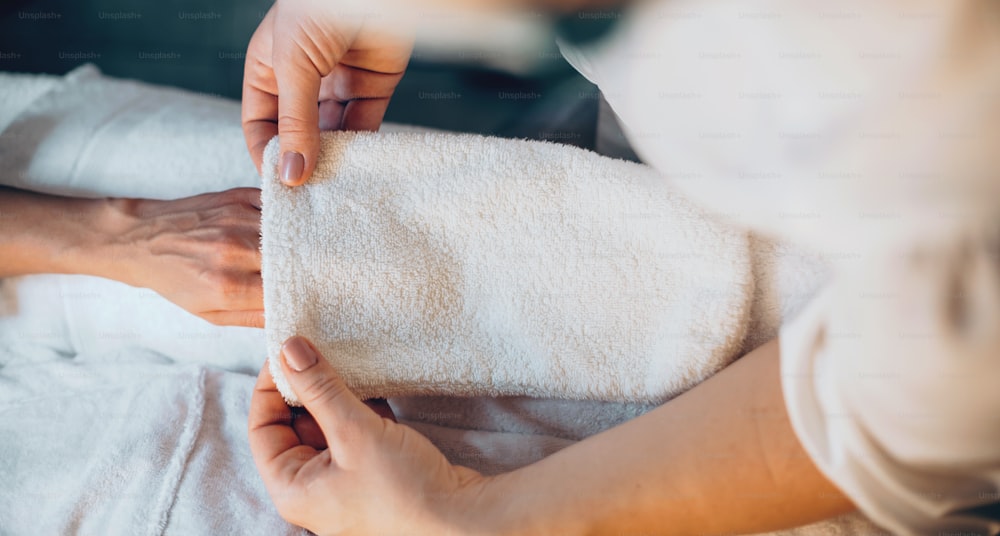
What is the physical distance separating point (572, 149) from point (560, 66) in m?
0.48

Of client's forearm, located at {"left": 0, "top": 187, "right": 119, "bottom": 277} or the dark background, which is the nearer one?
client's forearm, located at {"left": 0, "top": 187, "right": 119, "bottom": 277}

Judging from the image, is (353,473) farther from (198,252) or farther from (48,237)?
(48,237)

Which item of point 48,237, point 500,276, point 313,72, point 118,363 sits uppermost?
point 313,72

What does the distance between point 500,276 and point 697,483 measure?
0.24 metres

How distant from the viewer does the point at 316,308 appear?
0.59 meters

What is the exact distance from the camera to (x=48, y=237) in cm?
75

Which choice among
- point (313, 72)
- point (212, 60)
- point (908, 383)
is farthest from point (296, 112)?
point (212, 60)

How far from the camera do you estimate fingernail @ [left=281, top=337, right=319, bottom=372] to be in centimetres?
56

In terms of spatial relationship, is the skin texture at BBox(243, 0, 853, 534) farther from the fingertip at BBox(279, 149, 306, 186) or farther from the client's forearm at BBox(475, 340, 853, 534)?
the fingertip at BBox(279, 149, 306, 186)

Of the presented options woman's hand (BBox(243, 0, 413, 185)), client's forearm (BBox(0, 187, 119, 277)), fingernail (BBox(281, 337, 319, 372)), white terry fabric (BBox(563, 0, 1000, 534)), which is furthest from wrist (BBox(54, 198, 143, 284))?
white terry fabric (BBox(563, 0, 1000, 534))

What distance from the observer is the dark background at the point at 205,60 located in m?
1.17

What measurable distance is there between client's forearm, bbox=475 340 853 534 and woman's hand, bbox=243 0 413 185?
35cm

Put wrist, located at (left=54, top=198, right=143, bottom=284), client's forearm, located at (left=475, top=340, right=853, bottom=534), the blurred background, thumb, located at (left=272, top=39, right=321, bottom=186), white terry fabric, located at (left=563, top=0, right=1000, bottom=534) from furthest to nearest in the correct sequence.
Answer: the blurred background
wrist, located at (left=54, top=198, right=143, bottom=284)
thumb, located at (left=272, top=39, right=321, bottom=186)
client's forearm, located at (left=475, top=340, right=853, bottom=534)
white terry fabric, located at (left=563, top=0, right=1000, bottom=534)

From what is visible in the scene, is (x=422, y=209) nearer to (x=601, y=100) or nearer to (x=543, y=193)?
(x=543, y=193)
